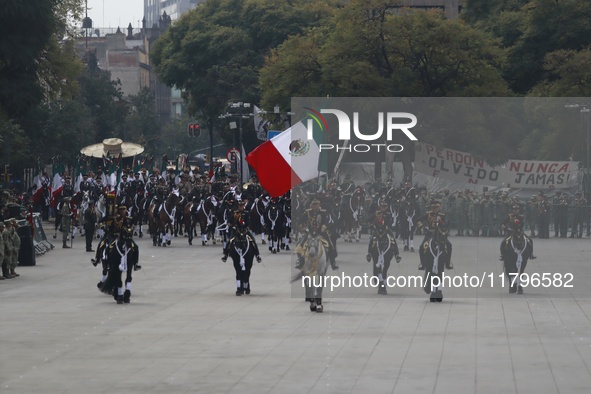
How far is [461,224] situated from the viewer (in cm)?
3397

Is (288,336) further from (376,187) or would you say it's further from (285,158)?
(376,187)

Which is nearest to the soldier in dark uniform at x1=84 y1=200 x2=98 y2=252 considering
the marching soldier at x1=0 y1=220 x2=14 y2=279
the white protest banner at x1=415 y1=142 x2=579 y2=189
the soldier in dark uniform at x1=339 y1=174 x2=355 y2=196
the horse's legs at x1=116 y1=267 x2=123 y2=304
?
the soldier in dark uniform at x1=339 y1=174 x2=355 y2=196

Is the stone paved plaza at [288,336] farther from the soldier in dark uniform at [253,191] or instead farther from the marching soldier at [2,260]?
the soldier in dark uniform at [253,191]

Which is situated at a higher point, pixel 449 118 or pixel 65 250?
pixel 449 118

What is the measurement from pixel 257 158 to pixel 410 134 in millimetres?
3489

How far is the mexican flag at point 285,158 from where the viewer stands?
30.2 meters

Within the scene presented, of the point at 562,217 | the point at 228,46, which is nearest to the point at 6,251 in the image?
the point at 562,217

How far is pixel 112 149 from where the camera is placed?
70688 mm

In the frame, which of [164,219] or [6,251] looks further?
[164,219]

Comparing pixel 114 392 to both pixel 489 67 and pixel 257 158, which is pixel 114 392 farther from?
pixel 489 67

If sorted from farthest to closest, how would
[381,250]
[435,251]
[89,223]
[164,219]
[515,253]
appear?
[164,219] → [89,223] → [515,253] → [381,250] → [435,251]

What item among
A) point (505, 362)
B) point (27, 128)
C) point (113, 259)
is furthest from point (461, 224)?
point (27, 128)

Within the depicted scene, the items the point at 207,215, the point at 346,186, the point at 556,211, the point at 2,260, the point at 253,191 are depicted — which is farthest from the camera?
the point at 253,191

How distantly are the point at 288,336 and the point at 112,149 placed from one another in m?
51.5
